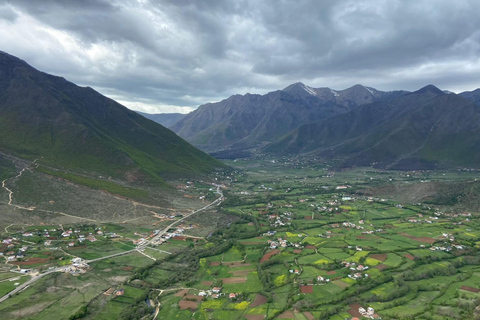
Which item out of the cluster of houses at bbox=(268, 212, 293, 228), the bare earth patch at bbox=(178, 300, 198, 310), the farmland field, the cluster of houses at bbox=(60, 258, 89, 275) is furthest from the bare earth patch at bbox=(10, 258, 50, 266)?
the cluster of houses at bbox=(268, 212, 293, 228)

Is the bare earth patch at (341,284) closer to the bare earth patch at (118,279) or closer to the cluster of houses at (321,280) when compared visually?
the cluster of houses at (321,280)

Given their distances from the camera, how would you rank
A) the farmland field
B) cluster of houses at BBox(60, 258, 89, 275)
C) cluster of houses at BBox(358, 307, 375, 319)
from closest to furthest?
cluster of houses at BBox(358, 307, 375, 319), the farmland field, cluster of houses at BBox(60, 258, 89, 275)

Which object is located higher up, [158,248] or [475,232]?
[475,232]

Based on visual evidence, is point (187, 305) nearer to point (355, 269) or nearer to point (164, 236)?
point (355, 269)

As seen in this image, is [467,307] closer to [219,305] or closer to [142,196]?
[219,305]

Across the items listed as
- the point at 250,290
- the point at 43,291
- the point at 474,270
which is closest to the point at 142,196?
the point at 43,291

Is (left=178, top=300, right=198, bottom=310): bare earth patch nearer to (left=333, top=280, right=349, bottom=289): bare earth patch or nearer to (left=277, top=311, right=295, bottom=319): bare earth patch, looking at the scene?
(left=277, top=311, right=295, bottom=319): bare earth patch

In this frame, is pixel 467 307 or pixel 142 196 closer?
pixel 467 307

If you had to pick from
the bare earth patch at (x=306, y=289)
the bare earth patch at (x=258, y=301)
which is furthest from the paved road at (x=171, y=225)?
the bare earth patch at (x=306, y=289)
